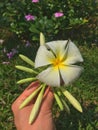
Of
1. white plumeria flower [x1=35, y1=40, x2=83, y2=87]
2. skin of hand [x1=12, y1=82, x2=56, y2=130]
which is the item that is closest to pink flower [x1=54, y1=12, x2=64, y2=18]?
skin of hand [x1=12, y1=82, x2=56, y2=130]

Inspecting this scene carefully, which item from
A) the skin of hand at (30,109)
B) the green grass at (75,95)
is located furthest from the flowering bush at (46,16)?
the skin of hand at (30,109)

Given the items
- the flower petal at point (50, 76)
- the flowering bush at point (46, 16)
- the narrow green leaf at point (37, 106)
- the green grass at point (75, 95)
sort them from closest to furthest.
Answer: the flower petal at point (50, 76) → the narrow green leaf at point (37, 106) → the green grass at point (75, 95) → the flowering bush at point (46, 16)

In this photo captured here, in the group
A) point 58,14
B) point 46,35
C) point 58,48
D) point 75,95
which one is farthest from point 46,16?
point 58,48

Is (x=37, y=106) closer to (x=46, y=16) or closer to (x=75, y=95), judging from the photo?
(x=75, y=95)

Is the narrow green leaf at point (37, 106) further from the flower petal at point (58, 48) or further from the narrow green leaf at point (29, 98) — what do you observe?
the flower petal at point (58, 48)

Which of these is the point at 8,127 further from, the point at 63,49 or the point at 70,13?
the point at 70,13

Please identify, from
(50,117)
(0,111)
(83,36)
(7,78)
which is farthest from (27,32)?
(50,117)
